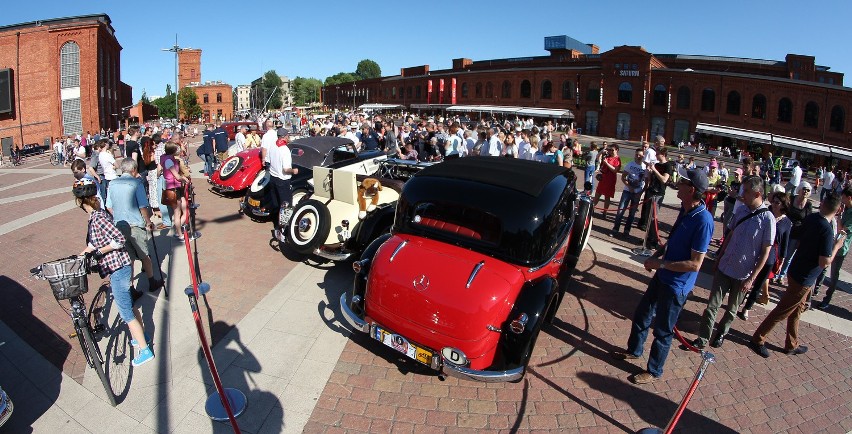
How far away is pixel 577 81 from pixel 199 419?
47.4m

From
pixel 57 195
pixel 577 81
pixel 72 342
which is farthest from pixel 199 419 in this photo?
pixel 577 81

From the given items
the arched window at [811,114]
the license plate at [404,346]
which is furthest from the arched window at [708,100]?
the license plate at [404,346]

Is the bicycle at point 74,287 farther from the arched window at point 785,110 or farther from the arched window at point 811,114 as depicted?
the arched window at point 785,110

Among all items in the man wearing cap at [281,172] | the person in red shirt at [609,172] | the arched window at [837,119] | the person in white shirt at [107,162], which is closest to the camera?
the man wearing cap at [281,172]

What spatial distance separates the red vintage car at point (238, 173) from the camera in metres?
10.8

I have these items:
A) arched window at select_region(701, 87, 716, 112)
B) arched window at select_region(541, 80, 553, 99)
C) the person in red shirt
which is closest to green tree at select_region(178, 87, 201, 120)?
arched window at select_region(541, 80, 553, 99)

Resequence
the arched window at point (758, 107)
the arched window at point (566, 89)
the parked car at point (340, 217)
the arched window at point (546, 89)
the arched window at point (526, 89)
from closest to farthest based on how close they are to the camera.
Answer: the parked car at point (340, 217) → the arched window at point (758, 107) → the arched window at point (566, 89) → the arched window at point (546, 89) → the arched window at point (526, 89)

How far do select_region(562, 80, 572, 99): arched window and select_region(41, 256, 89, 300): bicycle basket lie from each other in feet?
157

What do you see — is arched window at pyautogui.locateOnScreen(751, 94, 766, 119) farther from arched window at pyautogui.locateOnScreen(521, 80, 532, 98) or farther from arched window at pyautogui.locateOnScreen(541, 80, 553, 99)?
arched window at pyautogui.locateOnScreen(521, 80, 532, 98)

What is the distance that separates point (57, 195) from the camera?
12.2m

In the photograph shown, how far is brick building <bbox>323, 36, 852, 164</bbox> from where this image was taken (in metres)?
34.0

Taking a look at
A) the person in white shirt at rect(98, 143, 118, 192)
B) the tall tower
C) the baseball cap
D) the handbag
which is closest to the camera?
the baseball cap

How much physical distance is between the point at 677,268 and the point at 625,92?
4347 cm

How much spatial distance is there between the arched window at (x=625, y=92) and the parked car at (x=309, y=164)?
38.9 metres
